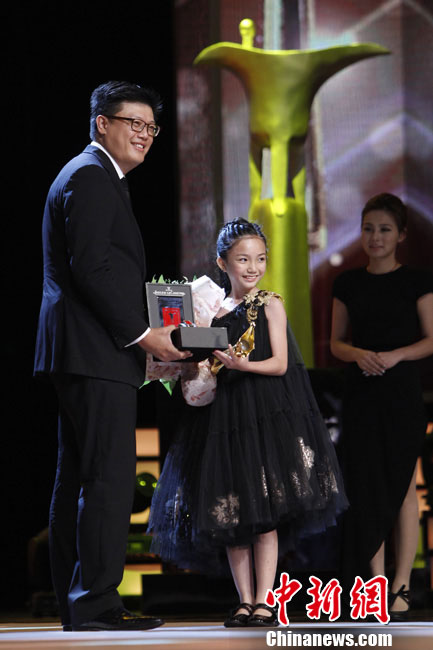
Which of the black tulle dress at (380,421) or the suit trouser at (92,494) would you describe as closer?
the suit trouser at (92,494)

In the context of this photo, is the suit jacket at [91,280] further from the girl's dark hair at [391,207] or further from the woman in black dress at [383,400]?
the girl's dark hair at [391,207]

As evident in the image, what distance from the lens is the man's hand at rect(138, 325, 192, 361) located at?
2.30 m

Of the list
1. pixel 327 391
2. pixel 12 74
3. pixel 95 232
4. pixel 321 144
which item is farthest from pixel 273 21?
A: pixel 95 232

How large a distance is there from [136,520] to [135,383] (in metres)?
1.93

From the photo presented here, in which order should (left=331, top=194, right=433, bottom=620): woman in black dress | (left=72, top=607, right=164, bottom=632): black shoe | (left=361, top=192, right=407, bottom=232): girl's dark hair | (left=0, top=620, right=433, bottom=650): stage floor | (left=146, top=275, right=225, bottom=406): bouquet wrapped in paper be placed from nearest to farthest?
(left=0, top=620, right=433, bottom=650): stage floor → (left=72, top=607, right=164, bottom=632): black shoe → (left=146, top=275, right=225, bottom=406): bouquet wrapped in paper → (left=331, top=194, right=433, bottom=620): woman in black dress → (left=361, top=192, right=407, bottom=232): girl's dark hair

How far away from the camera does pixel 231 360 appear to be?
8.34 ft

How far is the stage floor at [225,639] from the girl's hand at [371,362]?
3.00 ft

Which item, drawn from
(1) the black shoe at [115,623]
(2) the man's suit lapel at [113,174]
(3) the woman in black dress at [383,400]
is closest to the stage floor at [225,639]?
(1) the black shoe at [115,623]

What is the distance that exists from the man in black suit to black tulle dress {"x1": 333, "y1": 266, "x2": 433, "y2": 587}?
957 mm

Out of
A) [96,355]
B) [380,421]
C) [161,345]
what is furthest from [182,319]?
[380,421]

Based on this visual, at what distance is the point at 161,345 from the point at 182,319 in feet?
0.56

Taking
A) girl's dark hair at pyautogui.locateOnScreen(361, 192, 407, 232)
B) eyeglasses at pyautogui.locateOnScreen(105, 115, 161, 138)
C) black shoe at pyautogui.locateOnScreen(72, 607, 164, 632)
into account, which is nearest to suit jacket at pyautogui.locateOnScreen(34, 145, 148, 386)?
eyeglasses at pyautogui.locateOnScreen(105, 115, 161, 138)

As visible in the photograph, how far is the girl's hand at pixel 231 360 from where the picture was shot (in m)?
2.52

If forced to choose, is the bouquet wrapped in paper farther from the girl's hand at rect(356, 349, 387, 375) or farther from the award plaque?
the girl's hand at rect(356, 349, 387, 375)
